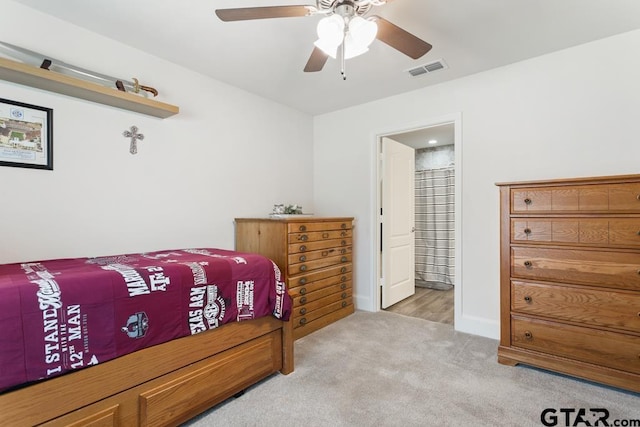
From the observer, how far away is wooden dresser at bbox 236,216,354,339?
8.95 ft

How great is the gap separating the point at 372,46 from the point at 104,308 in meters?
2.36

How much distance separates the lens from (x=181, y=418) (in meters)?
1.58

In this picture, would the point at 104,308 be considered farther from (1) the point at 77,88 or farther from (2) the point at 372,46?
(2) the point at 372,46

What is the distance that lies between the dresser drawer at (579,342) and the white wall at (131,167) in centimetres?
250

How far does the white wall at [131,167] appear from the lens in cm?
191

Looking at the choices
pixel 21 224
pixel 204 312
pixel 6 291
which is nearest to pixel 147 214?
pixel 21 224

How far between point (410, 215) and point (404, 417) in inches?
110

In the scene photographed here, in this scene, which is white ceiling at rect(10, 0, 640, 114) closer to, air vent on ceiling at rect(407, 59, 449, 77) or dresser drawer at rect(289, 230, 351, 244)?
air vent on ceiling at rect(407, 59, 449, 77)

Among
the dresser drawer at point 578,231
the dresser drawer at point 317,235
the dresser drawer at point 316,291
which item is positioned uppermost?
the dresser drawer at point 578,231

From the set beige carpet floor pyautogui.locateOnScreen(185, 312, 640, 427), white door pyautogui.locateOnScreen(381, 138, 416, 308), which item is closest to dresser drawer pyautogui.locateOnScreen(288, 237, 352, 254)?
white door pyautogui.locateOnScreen(381, 138, 416, 308)

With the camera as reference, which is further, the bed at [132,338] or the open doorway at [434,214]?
the open doorway at [434,214]

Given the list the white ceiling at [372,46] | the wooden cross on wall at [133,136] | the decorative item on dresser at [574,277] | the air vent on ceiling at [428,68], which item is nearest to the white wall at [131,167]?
the wooden cross on wall at [133,136]

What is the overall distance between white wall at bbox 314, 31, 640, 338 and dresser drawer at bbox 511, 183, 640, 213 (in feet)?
1.67

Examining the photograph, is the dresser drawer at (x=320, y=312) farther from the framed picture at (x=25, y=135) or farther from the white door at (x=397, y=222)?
the framed picture at (x=25, y=135)
